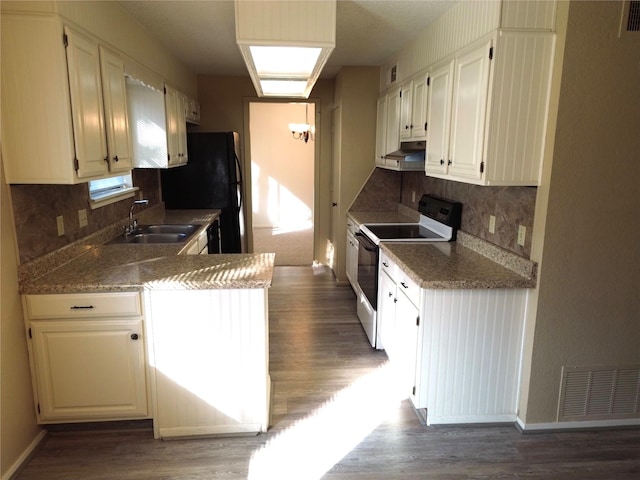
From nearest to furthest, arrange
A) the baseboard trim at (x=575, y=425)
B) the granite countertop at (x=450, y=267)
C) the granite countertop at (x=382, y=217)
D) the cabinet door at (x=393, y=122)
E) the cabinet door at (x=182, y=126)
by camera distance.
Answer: the granite countertop at (x=450, y=267) < the baseboard trim at (x=575, y=425) < the cabinet door at (x=393, y=122) < the cabinet door at (x=182, y=126) < the granite countertop at (x=382, y=217)

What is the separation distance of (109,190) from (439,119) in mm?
2484

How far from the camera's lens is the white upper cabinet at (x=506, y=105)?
7.10ft

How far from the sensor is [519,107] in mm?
2219

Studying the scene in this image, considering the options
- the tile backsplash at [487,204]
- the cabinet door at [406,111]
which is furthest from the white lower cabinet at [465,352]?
the cabinet door at [406,111]

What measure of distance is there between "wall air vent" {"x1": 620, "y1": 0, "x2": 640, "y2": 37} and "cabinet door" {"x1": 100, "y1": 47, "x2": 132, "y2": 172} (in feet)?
8.68

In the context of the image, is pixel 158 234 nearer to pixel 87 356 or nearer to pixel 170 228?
pixel 170 228

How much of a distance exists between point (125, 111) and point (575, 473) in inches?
127

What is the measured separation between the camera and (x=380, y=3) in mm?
2688

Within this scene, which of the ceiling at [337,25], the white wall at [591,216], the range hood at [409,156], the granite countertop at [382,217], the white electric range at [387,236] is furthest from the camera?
the granite countertop at [382,217]

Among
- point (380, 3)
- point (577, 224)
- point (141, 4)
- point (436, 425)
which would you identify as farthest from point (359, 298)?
point (141, 4)

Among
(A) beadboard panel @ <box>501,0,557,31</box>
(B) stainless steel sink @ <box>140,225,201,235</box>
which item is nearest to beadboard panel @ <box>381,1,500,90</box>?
(A) beadboard panel @ <box>501,0,557,31</box>

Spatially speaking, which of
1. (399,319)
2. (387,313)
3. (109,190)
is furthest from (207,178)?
(399,319)

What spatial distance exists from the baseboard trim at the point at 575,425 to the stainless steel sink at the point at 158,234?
2586 mm

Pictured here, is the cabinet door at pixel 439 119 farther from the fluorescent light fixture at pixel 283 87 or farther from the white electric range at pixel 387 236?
the fluorescent light fixture at pixel 283 87
